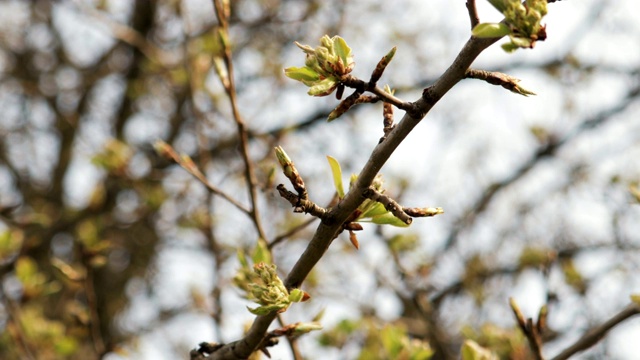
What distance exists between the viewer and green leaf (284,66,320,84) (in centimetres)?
→ 115


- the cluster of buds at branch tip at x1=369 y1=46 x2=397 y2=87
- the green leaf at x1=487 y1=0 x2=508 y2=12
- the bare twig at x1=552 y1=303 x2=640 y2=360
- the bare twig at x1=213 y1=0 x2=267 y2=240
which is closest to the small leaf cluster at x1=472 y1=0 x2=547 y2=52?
the green leaf at x1=487 y1=0 x2=508 y2=12

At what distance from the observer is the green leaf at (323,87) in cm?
111

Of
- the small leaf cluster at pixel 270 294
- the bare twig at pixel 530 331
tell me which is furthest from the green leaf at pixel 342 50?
the bare twig at pixel 530 331

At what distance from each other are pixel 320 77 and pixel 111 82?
568cm

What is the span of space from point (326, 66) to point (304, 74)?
0.05 meters

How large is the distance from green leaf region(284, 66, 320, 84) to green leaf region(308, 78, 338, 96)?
0.01 metres

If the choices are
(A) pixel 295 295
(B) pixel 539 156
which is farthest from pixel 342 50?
(B) pixel 539 156

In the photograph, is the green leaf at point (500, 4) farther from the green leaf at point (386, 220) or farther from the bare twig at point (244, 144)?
the bare twig at point (244, 144)

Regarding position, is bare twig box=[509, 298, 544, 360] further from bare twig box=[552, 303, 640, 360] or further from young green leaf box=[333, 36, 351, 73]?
young green leaf box=[333, 36, 351, 73]

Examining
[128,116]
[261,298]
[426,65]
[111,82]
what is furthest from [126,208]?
[261,298]

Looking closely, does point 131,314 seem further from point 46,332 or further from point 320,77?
point 320,77

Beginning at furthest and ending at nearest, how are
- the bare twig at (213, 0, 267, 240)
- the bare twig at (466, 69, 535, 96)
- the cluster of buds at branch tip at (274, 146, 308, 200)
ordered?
the bare twig at (213, 0, 267, 240) → the cluster of buds at branch tip at (274, 146, 308, 200) → the bare twig at (466, 69, 535, 96)

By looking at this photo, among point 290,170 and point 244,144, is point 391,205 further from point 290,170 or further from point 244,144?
point 244,144

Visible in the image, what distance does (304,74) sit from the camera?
3.79ft
